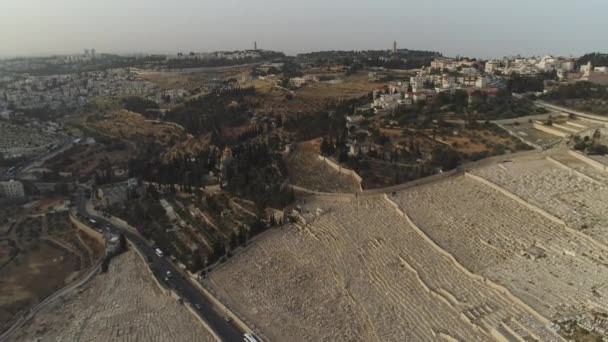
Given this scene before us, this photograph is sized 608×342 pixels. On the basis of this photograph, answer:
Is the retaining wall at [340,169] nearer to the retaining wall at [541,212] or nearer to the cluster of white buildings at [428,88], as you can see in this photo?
the retaining wall at [541,212]

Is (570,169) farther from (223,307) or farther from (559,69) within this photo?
(559,69)

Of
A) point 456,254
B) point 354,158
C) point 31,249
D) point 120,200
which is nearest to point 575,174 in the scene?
point 456,254

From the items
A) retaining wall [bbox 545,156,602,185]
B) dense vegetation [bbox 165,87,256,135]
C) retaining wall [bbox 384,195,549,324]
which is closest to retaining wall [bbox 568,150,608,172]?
retaining wall [bbox 545,156,602,185]

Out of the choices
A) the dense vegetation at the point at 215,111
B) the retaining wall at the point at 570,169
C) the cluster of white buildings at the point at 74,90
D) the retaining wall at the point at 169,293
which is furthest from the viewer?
the cluster of white buildings at the point at 74,90

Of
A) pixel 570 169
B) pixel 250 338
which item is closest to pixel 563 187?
pixel 570 169

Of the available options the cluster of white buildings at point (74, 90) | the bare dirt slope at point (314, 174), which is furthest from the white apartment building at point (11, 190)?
the cluster of white buildings at point (74, 90)

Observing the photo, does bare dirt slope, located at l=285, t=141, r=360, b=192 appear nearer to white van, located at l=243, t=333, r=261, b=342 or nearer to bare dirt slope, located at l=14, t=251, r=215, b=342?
bare dirt slope, located at l=14, t=251, r=215, b=342
